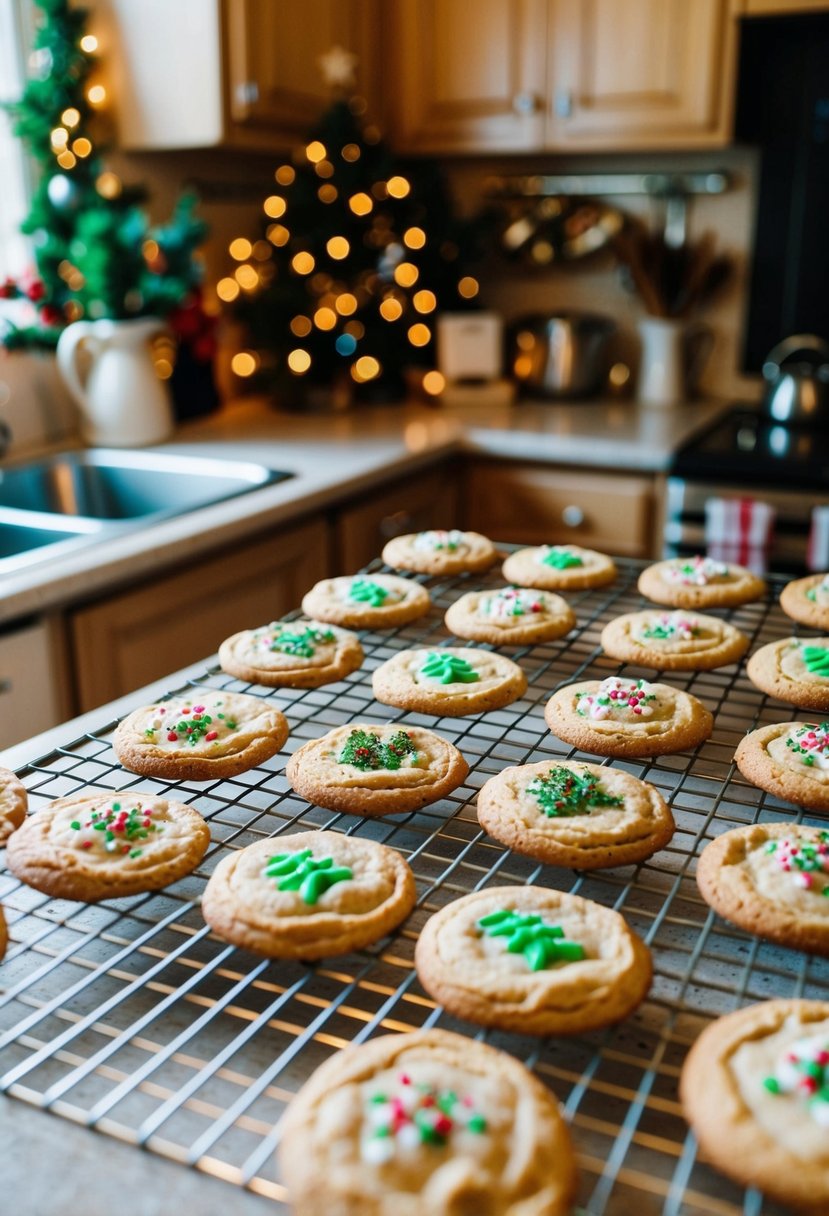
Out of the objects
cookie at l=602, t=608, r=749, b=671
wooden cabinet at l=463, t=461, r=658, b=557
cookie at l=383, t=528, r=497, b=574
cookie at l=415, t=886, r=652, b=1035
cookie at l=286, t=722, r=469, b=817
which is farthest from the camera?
wooden cabinet at l=463, t=461, r=658, b=557

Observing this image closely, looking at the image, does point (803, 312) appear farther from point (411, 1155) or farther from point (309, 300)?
point (411, 1155)

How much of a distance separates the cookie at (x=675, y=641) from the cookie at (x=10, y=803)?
84 cm

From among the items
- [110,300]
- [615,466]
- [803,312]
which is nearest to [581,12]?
[803,312]

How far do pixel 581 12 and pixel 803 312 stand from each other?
1102 millimetres

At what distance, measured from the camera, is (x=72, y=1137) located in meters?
0.77

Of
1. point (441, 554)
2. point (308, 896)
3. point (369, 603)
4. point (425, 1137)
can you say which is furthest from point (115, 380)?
point (425, 1137)

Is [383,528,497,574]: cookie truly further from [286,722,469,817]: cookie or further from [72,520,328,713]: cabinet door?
[286,722,469,817]: cookie

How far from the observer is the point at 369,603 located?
1753mm

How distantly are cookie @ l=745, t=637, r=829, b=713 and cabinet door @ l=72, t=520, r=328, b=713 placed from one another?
1163 mm

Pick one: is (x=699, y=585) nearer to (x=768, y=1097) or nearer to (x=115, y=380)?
(x=768, y=1097)

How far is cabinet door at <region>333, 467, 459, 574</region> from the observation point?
8.73ft

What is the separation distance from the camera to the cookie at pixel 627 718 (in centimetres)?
133

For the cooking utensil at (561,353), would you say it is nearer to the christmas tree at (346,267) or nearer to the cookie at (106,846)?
the christmas tree at (346,267)

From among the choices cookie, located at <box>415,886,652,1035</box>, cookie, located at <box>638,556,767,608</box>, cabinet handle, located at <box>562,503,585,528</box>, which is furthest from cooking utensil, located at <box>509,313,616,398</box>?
cookie, located at <box>415,886,652,1035</box>
